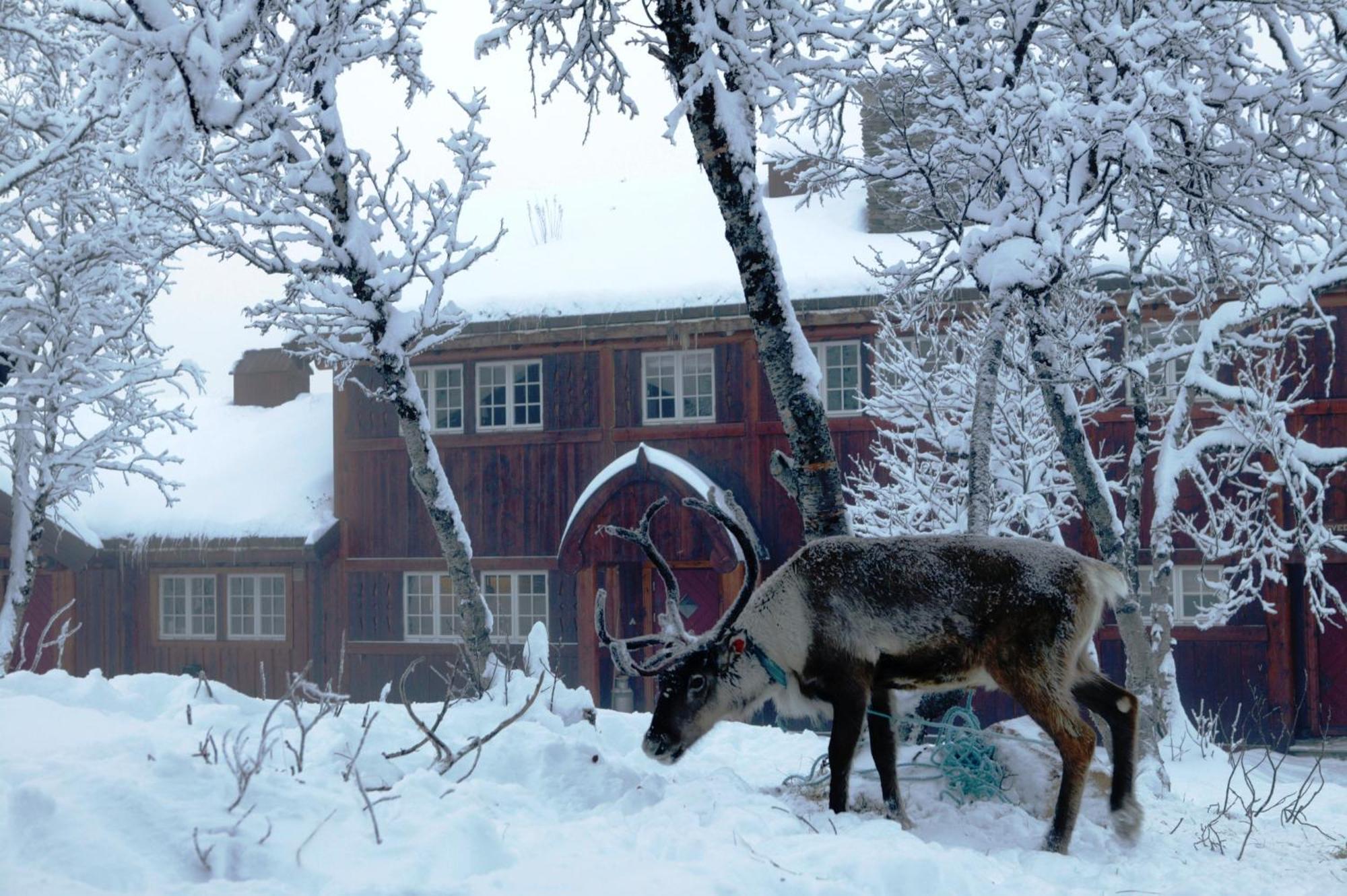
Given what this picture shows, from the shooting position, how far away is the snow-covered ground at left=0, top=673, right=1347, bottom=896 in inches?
118

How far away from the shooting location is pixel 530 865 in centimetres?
328

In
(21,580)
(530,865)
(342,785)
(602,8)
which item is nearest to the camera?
(530,865)

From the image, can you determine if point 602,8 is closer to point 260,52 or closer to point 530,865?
point 260,52

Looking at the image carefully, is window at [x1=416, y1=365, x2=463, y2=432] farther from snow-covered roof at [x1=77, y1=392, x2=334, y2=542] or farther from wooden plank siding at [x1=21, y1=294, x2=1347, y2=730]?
snow-covered roof at [x1=77, y1=392, x2=334, y2=542]

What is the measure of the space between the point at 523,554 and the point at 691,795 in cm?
1238

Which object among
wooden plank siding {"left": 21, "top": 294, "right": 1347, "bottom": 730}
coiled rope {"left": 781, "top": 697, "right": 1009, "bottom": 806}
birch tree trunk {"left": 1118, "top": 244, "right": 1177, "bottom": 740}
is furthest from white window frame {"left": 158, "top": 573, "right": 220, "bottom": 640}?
coiled rope {"left": 781, "top": 697, "right": 1009, "bottom": 806}

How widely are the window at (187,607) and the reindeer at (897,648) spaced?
15614 millimetres

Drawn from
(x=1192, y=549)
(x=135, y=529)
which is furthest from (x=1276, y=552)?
(x=135, y=529)

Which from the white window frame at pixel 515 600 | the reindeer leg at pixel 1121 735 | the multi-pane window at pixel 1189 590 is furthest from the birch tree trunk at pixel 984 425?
the white window frame at pixel 515 600

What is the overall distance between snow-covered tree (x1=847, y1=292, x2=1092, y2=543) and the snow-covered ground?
645cm

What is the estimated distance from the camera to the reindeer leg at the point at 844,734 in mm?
4617

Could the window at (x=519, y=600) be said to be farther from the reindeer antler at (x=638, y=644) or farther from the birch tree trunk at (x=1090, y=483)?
the reindeer antler at (x=638, y=644)

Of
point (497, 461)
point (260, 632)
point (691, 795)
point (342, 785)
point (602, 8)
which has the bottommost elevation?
point (260, 632)

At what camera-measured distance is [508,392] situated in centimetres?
1723
